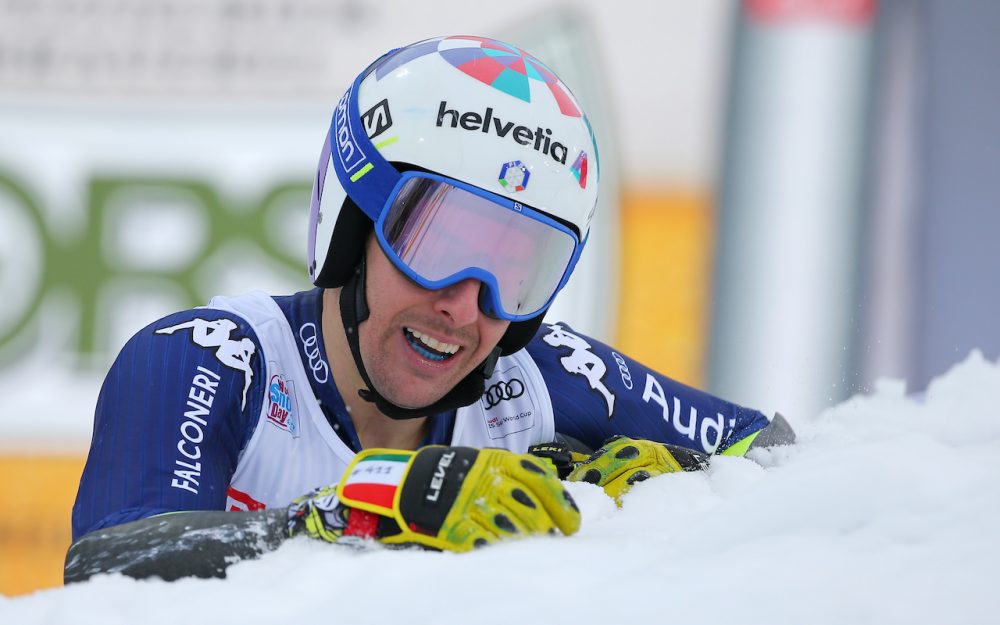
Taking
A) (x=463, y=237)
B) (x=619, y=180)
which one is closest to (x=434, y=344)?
Result: (x=463, y=237)

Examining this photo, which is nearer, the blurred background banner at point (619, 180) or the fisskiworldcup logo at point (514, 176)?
the fisskiworldcup logo at point (514, 176)

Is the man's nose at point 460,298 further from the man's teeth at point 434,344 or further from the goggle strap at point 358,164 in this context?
the goggle strap at point 358,164

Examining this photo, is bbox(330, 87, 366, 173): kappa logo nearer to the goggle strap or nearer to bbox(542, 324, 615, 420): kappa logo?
the goggle strap

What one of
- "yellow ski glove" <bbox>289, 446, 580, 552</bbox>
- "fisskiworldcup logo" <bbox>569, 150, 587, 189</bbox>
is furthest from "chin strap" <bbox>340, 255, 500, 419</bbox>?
"yellow ski glove" <bbox>289, 446, 580, 552</bbox>

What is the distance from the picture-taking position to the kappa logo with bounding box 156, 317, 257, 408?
1.99 m

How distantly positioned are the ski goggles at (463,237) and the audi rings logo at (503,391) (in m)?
0.41

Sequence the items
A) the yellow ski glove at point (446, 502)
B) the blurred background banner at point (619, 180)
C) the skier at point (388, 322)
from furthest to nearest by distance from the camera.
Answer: the blurred background banner at point (619, 180) < the skier at point (388, 322) < the yellow ski glove at point (446, 502)

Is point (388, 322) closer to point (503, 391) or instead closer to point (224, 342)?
point (224, 342)

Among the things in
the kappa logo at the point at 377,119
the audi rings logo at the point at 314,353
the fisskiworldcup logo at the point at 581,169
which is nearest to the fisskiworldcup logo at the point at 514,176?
the fisskiworldcup logo at the point at 581,169

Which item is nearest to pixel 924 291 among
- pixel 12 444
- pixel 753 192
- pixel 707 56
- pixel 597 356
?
pixel 753 192

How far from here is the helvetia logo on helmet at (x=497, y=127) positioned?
6.76 feet

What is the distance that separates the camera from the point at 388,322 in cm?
208

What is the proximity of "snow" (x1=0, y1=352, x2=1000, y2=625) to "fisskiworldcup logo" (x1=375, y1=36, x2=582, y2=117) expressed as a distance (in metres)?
0.97

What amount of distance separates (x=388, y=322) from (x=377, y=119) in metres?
0.40
